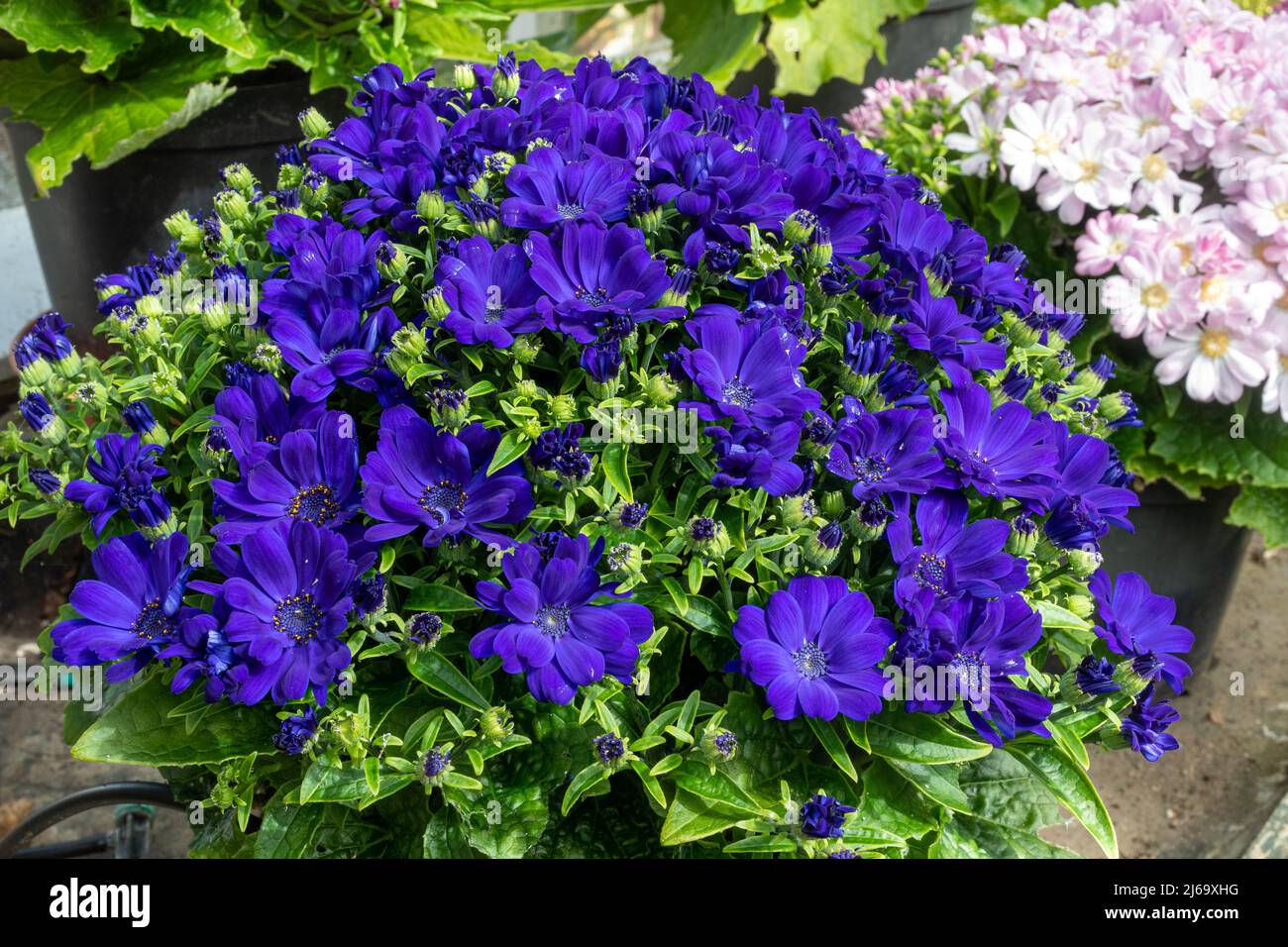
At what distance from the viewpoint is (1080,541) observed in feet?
3.53

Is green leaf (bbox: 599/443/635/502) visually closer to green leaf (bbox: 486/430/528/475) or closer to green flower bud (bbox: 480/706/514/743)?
green leaf (bbox: 486/430/528/475)

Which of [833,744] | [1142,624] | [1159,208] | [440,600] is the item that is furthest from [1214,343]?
[440,600]

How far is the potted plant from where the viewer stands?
197 centimetres

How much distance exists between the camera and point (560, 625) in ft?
3.14

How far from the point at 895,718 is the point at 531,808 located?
338 mm

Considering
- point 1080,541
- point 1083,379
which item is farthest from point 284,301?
point 1083,379

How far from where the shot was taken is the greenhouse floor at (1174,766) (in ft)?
7.34

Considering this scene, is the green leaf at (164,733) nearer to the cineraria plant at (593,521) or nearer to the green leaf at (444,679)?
the cineraria plant at (593,521)

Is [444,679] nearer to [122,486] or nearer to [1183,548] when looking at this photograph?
[122,486]

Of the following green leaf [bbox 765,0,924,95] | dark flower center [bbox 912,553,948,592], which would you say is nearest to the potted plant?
green leaf [bbox 765,0,924,95]

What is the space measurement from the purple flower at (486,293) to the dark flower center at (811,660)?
36cm

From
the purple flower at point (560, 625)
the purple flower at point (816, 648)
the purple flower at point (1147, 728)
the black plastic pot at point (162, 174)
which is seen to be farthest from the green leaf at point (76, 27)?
the purple flower at point (1147, 728)

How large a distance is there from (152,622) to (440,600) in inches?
9.7

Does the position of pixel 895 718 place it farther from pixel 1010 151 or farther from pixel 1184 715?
pixel 1184 715
